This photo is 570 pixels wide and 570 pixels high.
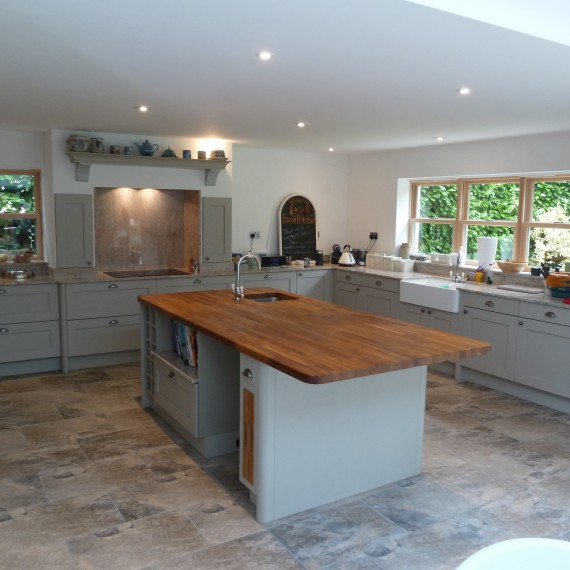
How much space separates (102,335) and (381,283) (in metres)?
2.93

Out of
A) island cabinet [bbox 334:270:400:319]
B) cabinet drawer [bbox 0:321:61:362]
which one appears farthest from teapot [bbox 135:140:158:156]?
island cabinet [bbox 334:270:400:319]

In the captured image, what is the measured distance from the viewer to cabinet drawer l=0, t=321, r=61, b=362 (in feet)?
17.6

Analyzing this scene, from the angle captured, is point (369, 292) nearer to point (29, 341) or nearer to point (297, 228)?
point (297, 228)

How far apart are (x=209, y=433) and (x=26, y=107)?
108 inches

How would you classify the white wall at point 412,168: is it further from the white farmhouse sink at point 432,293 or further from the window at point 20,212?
the window at point 20,212

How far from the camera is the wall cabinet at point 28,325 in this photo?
5.34 meters

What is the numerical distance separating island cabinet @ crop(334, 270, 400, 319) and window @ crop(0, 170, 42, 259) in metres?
3.36

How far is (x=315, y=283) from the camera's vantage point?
7137 millimetres

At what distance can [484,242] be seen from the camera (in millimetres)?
5949

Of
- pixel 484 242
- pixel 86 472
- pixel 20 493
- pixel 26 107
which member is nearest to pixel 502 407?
pixel 484 242

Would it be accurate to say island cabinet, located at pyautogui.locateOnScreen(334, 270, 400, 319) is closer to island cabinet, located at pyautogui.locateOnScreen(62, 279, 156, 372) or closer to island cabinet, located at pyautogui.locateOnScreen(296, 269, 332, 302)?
island cabinet, located at pyautogui.locateOnScreen(296, 269, 332, 302)

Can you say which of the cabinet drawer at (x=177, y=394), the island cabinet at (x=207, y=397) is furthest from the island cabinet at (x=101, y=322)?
the island cabinet at (x=207, y=397)

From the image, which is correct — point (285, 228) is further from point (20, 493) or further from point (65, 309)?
point (20, 493)

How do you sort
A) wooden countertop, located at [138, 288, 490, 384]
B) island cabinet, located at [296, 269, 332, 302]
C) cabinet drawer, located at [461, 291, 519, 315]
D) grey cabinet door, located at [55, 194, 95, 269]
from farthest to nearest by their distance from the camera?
island cabinet, located at [296, 269, 332, 302] → grey cabinet door, located at [55, 194, 95, 269] → cabinet drawer, located at [461, 291, 519, 315] → wooden countertop, located at [138, 288, 490, 384]
